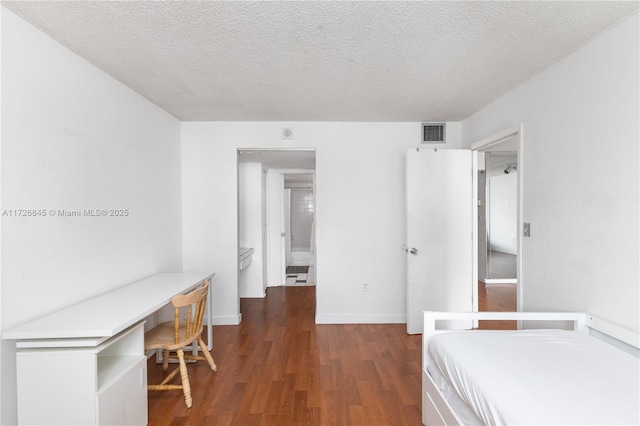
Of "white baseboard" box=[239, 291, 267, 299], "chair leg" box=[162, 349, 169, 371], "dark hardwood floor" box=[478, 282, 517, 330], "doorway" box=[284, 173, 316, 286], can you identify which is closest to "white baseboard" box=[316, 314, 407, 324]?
"dark hardwood floor" box=[478, 282, 517, 330]

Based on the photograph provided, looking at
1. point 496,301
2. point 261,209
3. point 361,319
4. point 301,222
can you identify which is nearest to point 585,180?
point 361,319

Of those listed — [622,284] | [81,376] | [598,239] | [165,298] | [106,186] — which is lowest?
[81,376]

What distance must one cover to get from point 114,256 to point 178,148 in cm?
166

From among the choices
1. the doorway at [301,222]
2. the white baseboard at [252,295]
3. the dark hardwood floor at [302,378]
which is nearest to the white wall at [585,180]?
the dark hardwood floor at [302,378]

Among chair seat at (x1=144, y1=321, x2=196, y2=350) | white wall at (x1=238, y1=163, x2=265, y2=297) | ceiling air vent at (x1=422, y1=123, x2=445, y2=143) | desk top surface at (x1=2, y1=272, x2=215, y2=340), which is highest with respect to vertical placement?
ceiling air vent at (x1=422, y1=123, x2=445, y2=143)

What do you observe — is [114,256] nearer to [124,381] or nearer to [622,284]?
[124,381]

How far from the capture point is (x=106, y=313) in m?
1.77

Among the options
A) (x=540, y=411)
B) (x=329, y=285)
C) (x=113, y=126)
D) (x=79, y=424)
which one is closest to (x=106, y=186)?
(x=113, y=126)

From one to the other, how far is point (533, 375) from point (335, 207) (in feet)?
8.73

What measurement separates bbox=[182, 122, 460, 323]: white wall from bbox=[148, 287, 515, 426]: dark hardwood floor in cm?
34

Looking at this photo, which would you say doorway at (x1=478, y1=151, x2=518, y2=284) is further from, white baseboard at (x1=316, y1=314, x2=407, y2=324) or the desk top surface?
the desk top surface

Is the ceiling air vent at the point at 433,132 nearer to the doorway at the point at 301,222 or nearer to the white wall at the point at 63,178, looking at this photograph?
the white wall at the point at 63,178

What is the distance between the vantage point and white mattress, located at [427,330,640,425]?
3.60 feet

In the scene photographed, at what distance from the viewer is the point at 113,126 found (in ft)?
7.94
